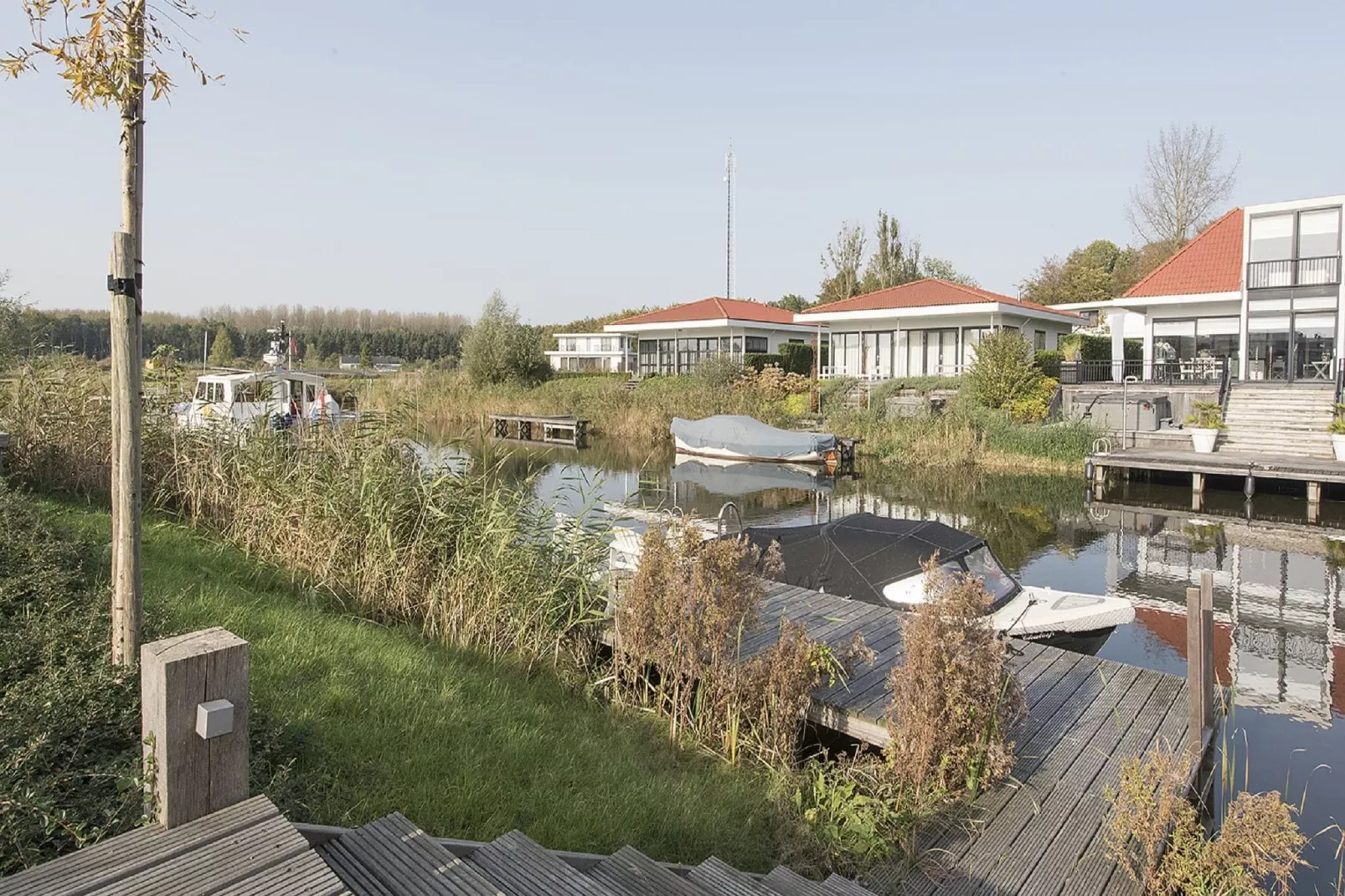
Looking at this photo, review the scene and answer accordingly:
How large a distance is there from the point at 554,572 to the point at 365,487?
161 centimetres

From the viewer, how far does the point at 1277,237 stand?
23.6m

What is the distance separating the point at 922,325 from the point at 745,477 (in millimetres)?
12999

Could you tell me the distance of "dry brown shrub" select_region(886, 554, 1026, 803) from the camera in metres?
4.43

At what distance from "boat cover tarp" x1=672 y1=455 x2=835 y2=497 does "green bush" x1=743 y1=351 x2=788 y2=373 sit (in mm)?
10209

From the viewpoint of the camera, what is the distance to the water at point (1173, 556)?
656 cm

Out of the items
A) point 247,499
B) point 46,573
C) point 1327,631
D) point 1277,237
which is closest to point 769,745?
point 46,573

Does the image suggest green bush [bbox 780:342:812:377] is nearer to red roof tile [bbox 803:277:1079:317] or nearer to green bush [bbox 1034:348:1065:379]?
red roof tile [bbox 803:277:1079:317]

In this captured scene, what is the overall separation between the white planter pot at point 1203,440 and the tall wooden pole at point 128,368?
20973 millimetres

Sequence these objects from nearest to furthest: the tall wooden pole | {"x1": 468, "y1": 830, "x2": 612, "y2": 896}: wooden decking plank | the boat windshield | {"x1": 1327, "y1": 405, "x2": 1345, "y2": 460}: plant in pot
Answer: {"x1": 468, "y1": 830, "x2": 612, "y2": 896}: wooden decking plank < the tall wooden pole < the boat windshield < {"x1": 1327, "y1": 405, "x2": 1345, "y2": 460}: plant in pot

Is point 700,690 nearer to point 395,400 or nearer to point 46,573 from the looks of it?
point 46,573

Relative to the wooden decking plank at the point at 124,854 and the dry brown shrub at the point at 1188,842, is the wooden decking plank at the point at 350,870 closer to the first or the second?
the wooden decking plank at the point at 124,854

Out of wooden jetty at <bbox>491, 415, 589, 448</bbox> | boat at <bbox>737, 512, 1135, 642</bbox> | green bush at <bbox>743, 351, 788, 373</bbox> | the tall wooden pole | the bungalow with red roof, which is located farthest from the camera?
green bush at <bbox>743, 351, 788, 373</bbox>

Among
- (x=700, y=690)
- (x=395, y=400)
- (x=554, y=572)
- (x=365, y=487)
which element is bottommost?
(x=700, y=690)

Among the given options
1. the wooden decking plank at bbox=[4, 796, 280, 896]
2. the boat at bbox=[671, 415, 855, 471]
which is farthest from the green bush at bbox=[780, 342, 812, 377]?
the wooden decking plank at bbox=[4, 796, 280, 896]
